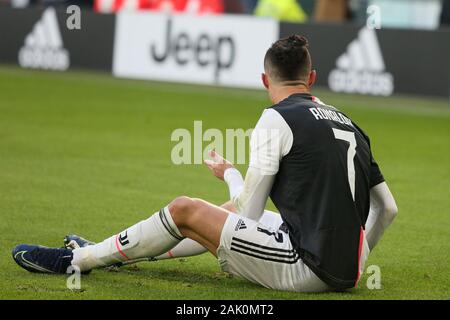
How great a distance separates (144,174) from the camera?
10969mm

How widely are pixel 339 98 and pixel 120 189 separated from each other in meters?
10.4

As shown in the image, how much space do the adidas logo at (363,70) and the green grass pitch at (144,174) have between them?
236mm

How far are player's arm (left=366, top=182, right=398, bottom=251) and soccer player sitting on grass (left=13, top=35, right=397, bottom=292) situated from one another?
97mm

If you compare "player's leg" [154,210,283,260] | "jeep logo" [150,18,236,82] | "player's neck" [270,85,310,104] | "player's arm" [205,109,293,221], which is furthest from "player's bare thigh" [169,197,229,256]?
"jeep logo" [150,18,236,82]

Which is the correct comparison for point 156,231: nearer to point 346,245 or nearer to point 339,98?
point 346,245

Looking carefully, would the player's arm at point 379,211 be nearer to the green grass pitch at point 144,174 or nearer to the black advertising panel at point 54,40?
the green grass pitch at point 144,174

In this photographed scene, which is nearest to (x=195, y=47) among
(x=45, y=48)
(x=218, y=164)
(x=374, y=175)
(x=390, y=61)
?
(x=45, y=48)

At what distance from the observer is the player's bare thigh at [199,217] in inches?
230

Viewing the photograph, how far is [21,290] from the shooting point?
584 centimetres

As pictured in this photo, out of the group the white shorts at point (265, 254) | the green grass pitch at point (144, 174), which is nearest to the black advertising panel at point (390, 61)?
the green grass pitch at point (144, 174)

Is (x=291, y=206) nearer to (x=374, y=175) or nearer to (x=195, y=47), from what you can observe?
(x=374, y=175)

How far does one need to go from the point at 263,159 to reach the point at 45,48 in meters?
18.2
